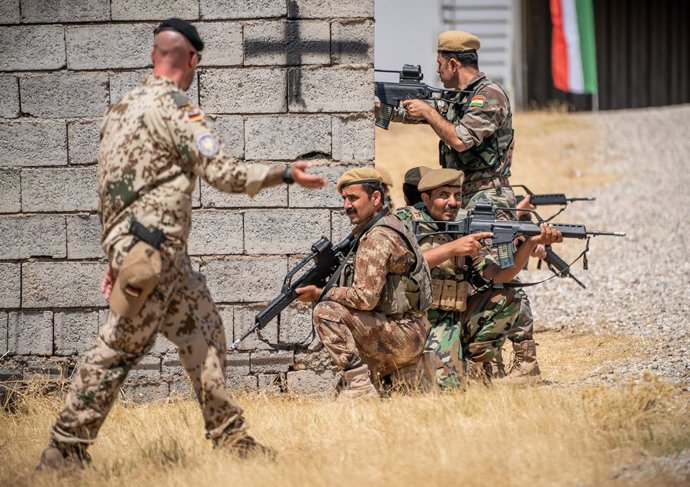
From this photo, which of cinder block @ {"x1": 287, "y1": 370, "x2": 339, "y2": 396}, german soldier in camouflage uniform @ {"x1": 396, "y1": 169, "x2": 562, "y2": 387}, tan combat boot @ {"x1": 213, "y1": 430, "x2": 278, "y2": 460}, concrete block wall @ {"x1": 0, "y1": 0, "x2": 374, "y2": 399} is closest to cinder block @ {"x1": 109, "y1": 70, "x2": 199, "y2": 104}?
concrete block wall @ {"x1": 0, "y1": 0, "x2": 374, "y2": 399}

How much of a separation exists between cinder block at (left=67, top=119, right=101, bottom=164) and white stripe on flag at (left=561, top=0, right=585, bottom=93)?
13646 millimetres

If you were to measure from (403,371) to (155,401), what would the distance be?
63.7 inches

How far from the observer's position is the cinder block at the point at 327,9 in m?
6.43

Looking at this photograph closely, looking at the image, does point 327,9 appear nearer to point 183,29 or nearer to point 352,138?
point 352,138

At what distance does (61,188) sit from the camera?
6559mm

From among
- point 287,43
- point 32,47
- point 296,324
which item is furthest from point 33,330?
point 287,43

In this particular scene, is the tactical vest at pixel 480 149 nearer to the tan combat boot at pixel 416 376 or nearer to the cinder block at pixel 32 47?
the tan combat boot at pixel 416 376

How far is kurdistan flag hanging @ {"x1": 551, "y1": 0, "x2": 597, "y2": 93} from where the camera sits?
18719 millimetres

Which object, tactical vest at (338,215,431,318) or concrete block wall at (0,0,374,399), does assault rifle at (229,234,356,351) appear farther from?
concrete block wall at (0,0,374,399)

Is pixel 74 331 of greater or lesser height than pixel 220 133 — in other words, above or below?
Result: below

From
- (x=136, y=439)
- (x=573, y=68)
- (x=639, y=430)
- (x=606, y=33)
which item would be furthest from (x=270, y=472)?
(x=606, y=33)

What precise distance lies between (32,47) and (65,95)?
356mm

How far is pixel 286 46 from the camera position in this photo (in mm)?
6461

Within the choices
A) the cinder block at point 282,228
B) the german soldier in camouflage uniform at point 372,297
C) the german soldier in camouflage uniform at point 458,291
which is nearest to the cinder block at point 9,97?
the cinder block at point 282,228
